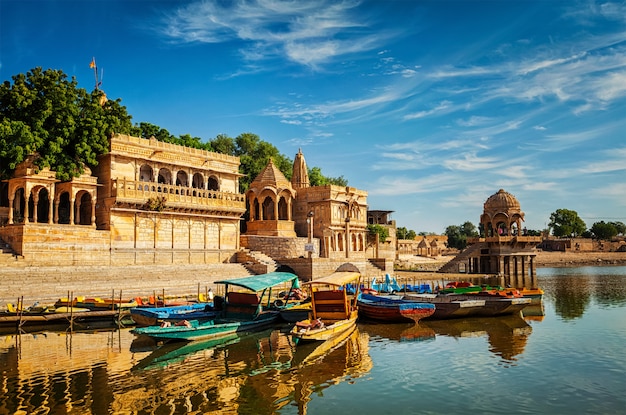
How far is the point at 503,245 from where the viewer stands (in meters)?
61.1

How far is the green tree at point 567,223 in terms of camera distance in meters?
122

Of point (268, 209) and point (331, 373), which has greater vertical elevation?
point (268, 209)

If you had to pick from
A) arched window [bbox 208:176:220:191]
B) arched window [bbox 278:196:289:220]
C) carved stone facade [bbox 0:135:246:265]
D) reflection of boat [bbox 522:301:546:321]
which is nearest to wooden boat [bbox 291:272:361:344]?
reflection of boat [bbox 522:301:546:321]

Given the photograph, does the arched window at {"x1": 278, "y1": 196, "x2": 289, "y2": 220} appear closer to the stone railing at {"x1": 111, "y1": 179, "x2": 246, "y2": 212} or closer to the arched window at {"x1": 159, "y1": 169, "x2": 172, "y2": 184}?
the stone railing at {"x1": 111, "y1": 179, "x2": 246, "y2": 212}

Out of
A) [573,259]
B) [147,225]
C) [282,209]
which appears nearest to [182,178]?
[147,225]

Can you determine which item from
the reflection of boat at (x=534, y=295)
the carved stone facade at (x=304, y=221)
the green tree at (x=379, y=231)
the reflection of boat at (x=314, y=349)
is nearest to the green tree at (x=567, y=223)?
the green tree at (x=379, y=231)

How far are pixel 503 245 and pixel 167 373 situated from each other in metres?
51.9

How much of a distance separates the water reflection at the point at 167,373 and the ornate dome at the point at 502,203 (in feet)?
143

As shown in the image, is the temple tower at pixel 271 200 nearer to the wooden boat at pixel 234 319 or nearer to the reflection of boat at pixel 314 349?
the wooden boat at pixel 234 319

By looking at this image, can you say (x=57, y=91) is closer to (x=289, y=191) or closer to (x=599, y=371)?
(x=289, y=191)

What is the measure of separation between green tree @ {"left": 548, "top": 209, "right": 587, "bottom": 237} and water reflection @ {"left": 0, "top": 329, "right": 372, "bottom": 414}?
4465 inches

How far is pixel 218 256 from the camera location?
40.7 metres

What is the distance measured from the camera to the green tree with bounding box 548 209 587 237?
122m

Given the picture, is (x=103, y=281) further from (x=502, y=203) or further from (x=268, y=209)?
(x=502, y=203)
